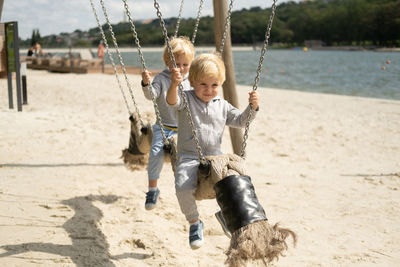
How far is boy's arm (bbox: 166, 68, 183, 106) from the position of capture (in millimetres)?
2447

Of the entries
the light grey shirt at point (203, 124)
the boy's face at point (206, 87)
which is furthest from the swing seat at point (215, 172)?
the boy's face at point (206, 87)

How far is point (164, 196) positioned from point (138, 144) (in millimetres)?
832

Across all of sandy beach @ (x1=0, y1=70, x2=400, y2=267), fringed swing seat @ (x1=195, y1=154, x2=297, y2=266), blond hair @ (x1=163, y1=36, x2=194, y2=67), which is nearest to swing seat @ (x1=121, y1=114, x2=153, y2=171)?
sandy beach @ (x1=0, y1=70, x2=400, y2=267)

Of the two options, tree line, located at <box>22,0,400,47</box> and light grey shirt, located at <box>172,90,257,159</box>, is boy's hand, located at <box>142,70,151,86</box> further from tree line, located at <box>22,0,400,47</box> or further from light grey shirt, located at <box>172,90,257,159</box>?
tree line, located at <box>22,0,400,47</box>

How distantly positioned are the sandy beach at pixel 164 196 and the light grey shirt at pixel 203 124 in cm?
95

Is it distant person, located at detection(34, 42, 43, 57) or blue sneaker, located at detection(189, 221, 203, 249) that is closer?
blue sneaker, located at detection(189, 221, 203, 249)

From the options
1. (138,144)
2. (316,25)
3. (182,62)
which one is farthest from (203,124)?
(316,25)

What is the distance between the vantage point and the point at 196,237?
2459 millimetres

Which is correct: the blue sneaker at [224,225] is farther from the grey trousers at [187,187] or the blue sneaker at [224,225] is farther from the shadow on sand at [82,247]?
the shadow on sand at [82,247]

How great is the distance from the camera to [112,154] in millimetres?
6281

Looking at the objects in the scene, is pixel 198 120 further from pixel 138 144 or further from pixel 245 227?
pixel 138 144

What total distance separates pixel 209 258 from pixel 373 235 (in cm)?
153

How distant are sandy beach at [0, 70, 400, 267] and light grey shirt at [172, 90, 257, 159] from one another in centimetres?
95

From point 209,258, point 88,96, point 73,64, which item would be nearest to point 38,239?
point 209,258
